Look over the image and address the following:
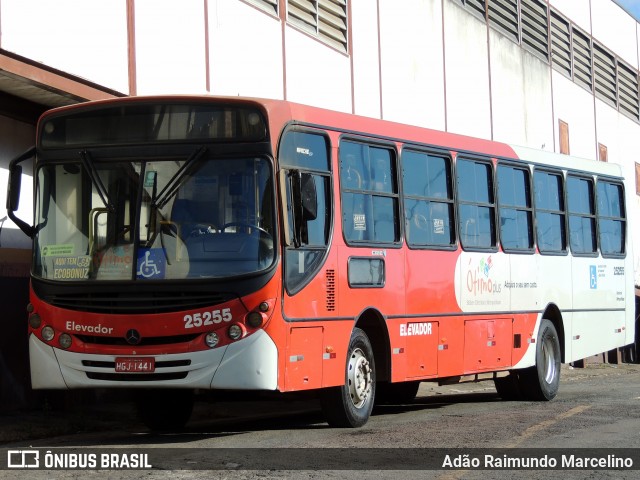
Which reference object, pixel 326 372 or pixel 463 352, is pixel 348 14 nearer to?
pixel 463 352

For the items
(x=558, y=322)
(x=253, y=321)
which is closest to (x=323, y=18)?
(x=558, y=322)

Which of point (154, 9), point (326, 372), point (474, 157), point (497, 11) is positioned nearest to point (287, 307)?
point (326, 372)

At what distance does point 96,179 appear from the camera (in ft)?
36.8

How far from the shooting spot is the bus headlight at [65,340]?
36.2ft

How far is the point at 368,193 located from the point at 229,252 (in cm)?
234

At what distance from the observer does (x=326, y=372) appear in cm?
1161

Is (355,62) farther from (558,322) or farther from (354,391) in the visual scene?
(354,391)

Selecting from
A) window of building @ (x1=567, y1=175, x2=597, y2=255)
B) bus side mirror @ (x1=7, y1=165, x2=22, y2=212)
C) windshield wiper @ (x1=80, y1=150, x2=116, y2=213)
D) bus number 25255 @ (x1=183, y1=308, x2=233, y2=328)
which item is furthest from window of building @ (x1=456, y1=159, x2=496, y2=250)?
bus side mirror @ (x1=7, y1=165, x2=22, y2=212)

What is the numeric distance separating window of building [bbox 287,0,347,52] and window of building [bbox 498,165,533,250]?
5.40m

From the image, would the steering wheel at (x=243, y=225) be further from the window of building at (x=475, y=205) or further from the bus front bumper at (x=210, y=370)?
the window of building at (x=475, y=205)

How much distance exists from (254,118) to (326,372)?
2.47 m

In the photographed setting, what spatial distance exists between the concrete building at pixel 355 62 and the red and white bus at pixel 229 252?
7.86 ft

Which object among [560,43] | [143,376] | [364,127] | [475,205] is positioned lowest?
[143,376]

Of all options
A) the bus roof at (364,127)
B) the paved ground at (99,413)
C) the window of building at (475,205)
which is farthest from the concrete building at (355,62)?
the window of building at (475,205)
